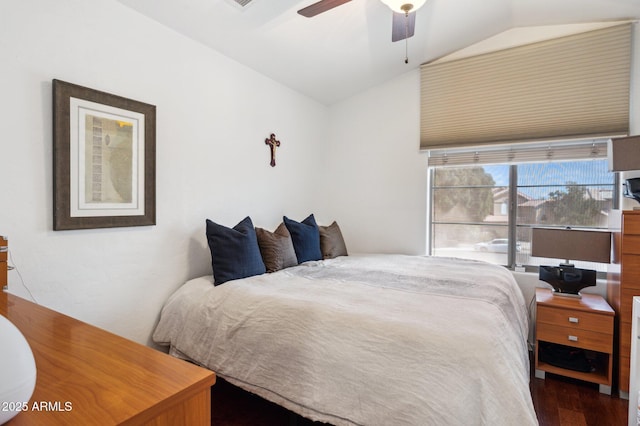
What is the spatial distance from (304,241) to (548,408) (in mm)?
2104

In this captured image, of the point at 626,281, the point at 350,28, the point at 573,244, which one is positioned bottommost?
the point at 626,281

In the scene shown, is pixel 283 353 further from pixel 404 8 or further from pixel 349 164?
pixel 349 164

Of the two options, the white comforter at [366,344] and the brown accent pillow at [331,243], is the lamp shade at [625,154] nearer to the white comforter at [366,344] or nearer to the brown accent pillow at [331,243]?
the white comforter at [366,344]

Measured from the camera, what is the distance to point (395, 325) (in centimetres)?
145

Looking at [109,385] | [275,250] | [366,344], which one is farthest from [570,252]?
[109,385]

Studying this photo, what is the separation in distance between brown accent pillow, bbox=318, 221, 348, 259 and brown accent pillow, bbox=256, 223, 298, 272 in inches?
23.2

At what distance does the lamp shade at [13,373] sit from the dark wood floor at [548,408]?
4.82 ft

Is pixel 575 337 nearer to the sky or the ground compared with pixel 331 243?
nearer to the ground

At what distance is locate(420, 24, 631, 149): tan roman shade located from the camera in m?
2.66

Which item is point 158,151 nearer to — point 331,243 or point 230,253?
point 230,253

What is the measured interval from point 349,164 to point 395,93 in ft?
3.16

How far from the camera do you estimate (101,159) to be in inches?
73.4

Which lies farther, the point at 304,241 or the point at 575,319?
the point at 304,241

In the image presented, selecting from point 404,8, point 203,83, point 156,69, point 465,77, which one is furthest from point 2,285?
point 465,77
